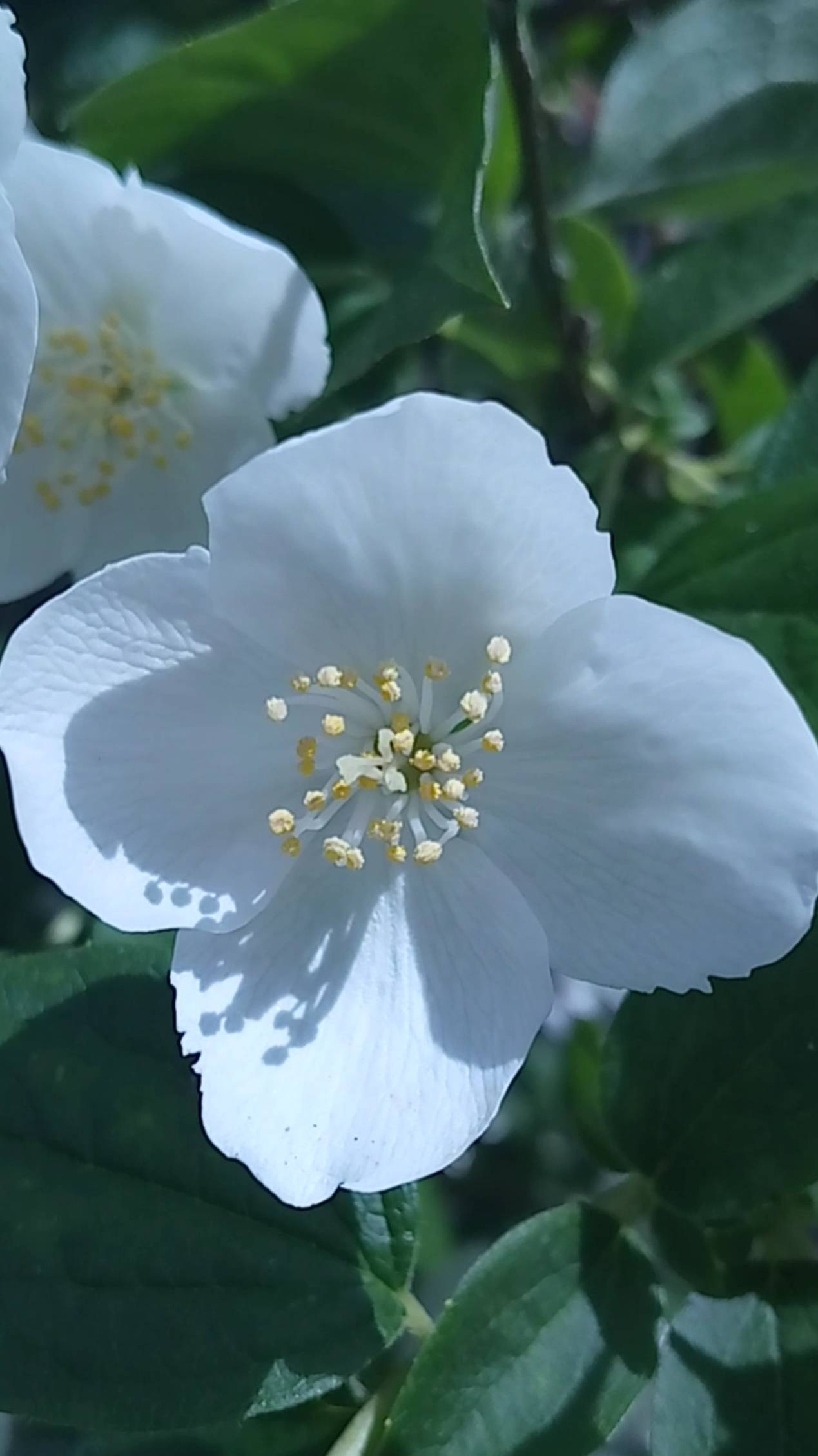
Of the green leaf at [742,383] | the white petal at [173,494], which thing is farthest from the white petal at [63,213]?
the green leaf at [742,383]

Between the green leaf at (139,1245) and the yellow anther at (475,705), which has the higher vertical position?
the yellow anther at (475,705)

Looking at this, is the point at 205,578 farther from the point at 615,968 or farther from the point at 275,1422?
the point at 275,1422

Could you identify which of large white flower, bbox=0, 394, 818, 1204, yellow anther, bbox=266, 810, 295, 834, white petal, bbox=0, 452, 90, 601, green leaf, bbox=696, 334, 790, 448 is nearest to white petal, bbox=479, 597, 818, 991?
large white flower, bbox=0, 394, 818, 1204

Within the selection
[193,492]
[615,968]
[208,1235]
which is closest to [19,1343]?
[208,1235]

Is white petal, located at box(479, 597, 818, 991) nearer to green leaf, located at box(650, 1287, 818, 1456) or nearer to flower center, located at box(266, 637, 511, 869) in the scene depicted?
flower center, located at box(266, 637, 511, 869)

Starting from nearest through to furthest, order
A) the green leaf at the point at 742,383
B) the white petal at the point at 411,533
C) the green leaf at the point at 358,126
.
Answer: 1. the white petal at the point at 411,533
2. the green leaf at the point at 358,126
3. the green leaf at the point at 742,383

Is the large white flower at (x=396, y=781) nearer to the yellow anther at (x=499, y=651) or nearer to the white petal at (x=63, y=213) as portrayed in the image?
the yellow anther at (x=499, y=651)
